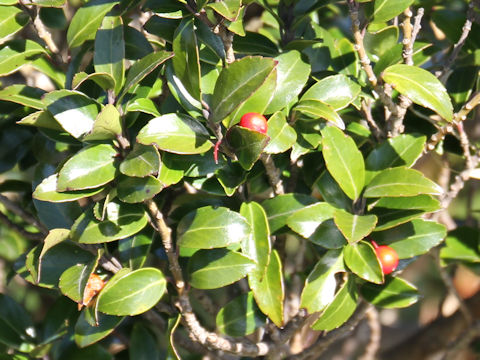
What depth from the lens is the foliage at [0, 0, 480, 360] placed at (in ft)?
2.89

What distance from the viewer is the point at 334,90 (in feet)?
3.22

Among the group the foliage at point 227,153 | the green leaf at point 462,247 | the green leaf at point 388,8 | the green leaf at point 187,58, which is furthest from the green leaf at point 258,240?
the green leaf at point 462,247

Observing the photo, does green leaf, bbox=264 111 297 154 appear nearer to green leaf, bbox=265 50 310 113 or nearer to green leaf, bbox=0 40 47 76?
green leaf, bbox=265 50 310 113

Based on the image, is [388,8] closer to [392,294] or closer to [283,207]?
[283,207]

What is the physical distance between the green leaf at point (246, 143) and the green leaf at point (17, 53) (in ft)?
1.21

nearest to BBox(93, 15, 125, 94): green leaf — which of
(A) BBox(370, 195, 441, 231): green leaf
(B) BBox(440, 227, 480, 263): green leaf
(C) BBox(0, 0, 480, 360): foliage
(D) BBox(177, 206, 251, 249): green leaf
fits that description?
(C) BBox(0, 0, 480, 360): foliage

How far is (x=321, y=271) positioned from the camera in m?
1.01

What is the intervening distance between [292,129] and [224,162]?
110 mm

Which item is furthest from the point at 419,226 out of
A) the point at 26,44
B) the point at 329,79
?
the point at 26,44

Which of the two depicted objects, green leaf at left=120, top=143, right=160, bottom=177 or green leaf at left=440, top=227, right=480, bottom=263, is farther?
green leaf at left=440, top=227, right=480, bottom=263

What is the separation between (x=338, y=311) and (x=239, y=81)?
0.42 meters

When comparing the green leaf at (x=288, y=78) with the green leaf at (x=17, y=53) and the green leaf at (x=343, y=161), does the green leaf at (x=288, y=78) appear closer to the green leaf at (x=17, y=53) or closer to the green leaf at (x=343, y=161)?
the green leaf at (x=343, y=161)

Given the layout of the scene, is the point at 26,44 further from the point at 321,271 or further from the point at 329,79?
the point at 321,271

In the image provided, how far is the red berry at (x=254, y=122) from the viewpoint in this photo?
2.82 feet
